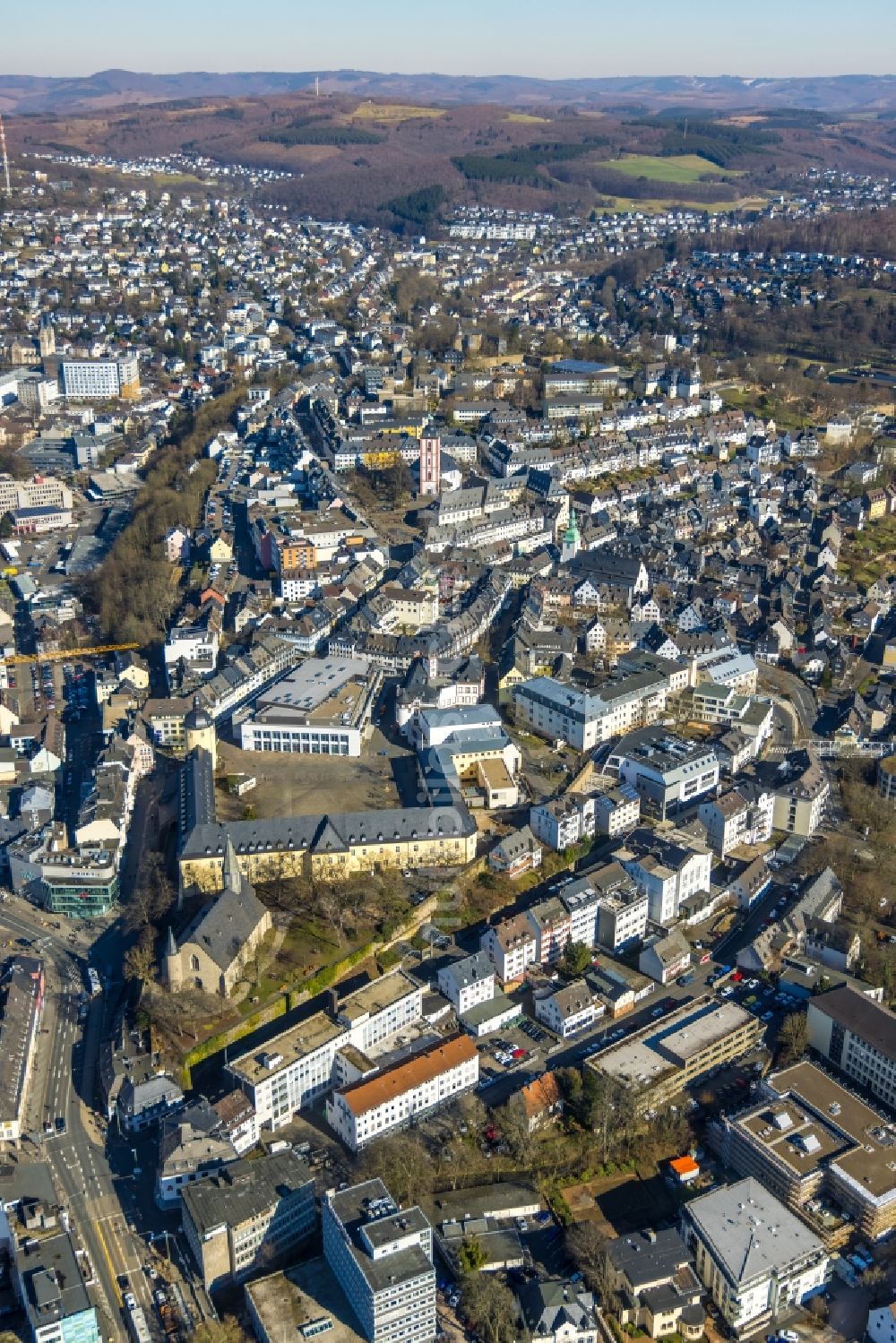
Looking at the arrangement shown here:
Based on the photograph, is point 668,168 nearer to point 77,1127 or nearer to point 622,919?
point 622,919

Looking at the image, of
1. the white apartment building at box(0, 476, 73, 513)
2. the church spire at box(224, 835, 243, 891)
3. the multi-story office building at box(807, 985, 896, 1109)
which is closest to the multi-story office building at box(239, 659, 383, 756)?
the church spire at box(224, 835, 243, 891)

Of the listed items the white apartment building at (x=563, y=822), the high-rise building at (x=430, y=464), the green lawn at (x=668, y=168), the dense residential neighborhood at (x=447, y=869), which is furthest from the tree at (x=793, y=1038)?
the green lawn at (x=668, y=168)

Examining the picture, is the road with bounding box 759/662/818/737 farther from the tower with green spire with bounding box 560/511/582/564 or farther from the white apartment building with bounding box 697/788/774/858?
the tower with green spire with bounding box 560/511/582/564

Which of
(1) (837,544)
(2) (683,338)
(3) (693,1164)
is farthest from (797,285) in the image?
(3) (693,1164)

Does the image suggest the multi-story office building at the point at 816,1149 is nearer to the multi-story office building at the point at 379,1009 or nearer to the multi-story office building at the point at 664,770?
the multi-story office building at the point at 379,1009

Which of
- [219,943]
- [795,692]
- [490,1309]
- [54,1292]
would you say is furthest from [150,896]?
[795,692]
